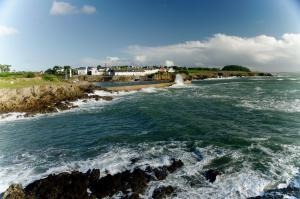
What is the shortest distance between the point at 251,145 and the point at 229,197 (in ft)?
25.8

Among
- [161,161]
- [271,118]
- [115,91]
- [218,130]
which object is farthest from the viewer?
[115,91]

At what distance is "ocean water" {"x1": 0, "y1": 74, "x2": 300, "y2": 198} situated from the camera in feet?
46.2

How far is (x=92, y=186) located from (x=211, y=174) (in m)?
6.41

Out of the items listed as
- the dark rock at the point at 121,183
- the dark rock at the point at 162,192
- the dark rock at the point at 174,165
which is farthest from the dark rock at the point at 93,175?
the dark rock at the point at 174,165

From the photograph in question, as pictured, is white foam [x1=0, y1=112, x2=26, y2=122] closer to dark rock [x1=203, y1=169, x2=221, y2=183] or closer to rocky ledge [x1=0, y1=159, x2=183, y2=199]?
rocky ledge [x1=0, y1=159, x2=183, y2=199]

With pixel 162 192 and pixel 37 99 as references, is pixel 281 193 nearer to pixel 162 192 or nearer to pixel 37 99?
pixel 162 192

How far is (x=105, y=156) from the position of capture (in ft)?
59.4

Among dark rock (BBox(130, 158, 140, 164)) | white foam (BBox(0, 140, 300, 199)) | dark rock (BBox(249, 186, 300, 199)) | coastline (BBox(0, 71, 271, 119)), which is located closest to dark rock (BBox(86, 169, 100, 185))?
white foam (BBox(0, 140, 300, 199))

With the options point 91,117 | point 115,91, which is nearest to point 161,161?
point 91,117

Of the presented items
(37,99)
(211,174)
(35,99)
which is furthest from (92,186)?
(37,99)

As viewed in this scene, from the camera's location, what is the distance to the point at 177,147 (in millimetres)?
19266

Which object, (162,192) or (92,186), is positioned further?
(92,186)

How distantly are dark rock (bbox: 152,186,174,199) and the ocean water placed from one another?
1.04ft

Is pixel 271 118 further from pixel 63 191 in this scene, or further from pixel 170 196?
pixel 63 191
